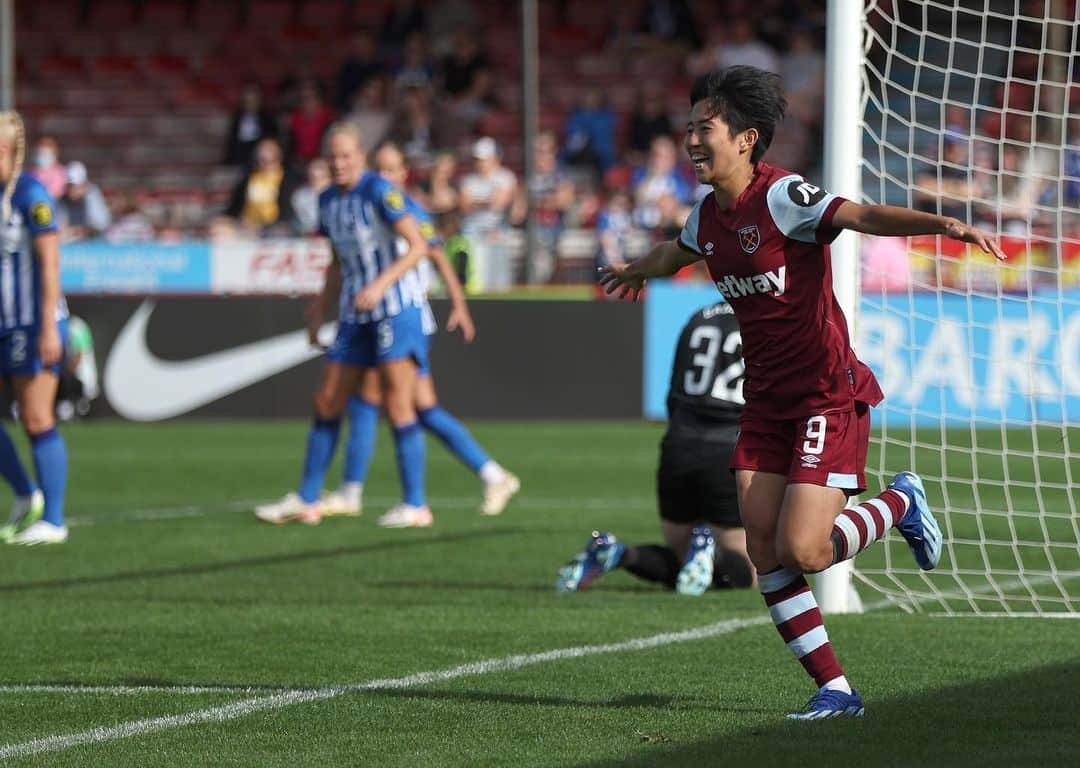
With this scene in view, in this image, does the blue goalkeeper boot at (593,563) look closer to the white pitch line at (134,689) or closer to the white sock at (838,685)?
the white pitch line at (134,689)

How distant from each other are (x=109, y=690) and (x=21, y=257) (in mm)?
4241

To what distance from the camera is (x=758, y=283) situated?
5.16 m

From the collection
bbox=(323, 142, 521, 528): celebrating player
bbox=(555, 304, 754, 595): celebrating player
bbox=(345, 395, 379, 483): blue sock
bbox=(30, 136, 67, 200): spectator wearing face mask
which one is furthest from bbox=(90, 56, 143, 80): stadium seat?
bbox=(555, 304, 754, 595): celebrating player

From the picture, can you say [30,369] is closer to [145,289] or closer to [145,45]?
[145,289]

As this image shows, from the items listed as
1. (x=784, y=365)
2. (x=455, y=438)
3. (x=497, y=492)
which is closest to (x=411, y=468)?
(x=455, y=438)

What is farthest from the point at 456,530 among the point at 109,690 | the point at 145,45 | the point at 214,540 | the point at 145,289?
the point at 145,45

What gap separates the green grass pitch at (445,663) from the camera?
15.6 feet

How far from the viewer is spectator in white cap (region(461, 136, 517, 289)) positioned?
18.6 meters

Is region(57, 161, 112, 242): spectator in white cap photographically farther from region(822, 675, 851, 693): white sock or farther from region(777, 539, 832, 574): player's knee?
region(822, 675, 851, 693): white sock

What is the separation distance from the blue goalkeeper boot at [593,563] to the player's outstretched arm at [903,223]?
9.60 feet

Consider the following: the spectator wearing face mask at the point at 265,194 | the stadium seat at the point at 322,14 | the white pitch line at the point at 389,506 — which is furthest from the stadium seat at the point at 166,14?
the white pitch line at the point at 389,506

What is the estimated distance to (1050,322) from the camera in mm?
15984

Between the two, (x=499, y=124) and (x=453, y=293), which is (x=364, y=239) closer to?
(x=453, y=293)

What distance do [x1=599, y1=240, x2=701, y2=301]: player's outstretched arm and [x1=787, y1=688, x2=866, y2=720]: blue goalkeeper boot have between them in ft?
4.30
